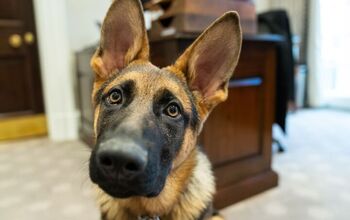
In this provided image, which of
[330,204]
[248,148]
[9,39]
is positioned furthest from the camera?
[9,39]

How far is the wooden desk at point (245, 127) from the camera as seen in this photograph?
5.68 feet

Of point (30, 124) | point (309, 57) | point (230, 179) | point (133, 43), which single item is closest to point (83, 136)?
point (30, 124)

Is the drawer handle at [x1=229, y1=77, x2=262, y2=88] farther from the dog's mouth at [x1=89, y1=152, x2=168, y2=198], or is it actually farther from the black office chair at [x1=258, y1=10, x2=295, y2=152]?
the dog's mouth at [x1=89, y1=152, x2=168, y2=198]

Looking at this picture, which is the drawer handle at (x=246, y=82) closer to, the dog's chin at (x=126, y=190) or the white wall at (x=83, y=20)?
the dog's chin at (x=126, y=190)

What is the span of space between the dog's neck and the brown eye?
217 mm

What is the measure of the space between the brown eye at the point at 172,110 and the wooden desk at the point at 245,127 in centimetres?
74

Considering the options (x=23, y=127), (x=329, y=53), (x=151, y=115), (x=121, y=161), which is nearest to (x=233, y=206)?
(x=151, y=115)

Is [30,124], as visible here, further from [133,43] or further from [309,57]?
[309,57]

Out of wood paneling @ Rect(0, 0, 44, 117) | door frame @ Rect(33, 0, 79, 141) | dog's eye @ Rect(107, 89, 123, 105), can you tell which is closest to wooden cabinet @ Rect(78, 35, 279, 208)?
dog's eye @ Rect(107, 89, 123, 105)

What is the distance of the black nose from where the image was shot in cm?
67

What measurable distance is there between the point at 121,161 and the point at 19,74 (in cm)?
289

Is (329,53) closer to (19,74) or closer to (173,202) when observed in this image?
(19,74)

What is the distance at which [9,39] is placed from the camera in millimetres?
2980

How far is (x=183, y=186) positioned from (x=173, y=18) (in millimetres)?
990
